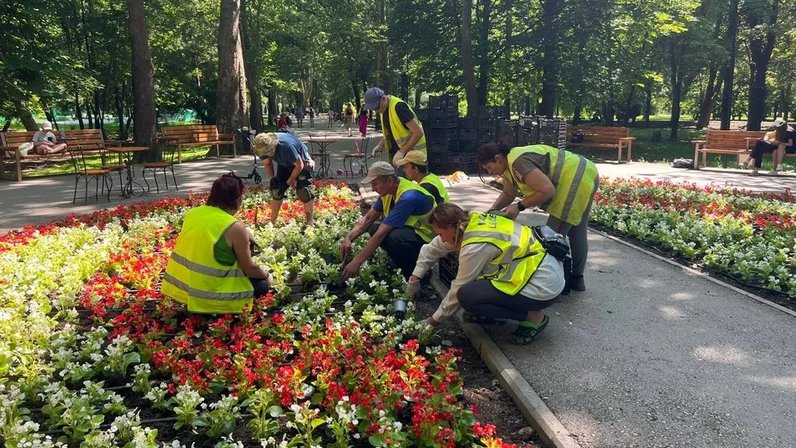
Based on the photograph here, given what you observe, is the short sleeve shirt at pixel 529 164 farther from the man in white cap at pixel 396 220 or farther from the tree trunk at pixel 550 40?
the tree trunk at pixel 550 40

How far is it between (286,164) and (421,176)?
7.05 feet

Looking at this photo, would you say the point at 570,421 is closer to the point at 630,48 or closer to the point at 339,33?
the point at 630,48

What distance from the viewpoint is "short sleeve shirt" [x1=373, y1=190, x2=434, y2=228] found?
4.77 metres

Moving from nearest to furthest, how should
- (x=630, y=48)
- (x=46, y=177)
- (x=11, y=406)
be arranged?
(x=11, y=406), (x=46, y=177), (x=630, y=48)

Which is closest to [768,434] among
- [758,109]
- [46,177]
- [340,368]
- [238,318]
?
[340,368]

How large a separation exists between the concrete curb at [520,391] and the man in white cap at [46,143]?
41.5 feet

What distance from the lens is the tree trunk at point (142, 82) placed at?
15500 millimetres

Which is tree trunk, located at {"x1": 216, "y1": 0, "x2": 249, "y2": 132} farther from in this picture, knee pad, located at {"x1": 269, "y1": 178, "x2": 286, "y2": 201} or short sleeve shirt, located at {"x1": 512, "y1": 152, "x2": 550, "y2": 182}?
short sleeve shirt, located at {"x1": 512, "y1": 152, "x2": 550, "y2": 182}

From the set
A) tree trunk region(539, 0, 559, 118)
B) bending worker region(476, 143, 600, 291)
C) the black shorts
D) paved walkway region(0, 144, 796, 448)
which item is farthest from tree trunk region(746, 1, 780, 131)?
Answer: the black shorts

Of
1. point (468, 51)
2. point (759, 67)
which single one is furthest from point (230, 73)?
point (759, 67)

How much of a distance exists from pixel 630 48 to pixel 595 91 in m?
3.44

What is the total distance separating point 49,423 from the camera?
3006 millimetres

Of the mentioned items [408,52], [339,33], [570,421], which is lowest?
[570,421]

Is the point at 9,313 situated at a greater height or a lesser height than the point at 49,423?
greater
